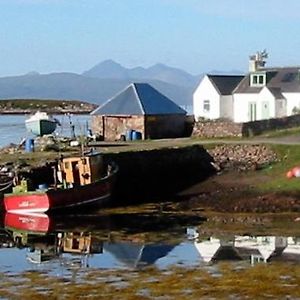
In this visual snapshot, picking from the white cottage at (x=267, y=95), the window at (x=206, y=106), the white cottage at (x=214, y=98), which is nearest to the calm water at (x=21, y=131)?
the white cottage at (x=214, y=98)

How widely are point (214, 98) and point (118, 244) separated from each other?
30163mm

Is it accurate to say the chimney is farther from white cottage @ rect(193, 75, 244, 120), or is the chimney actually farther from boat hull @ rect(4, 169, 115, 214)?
boat hull @ rect(4, 169, 115, 214)

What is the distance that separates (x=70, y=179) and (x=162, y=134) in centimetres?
1332

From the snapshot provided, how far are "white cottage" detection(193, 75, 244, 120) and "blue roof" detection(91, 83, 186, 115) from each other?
298 inches

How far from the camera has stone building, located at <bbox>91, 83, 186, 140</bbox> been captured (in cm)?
4434

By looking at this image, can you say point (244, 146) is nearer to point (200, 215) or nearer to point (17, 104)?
point (200, 215)

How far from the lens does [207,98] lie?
54750 mm

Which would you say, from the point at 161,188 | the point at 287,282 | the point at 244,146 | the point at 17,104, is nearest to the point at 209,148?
the point at 244,146

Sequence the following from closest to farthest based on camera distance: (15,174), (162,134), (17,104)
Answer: (15,174) < (162,134) < (17,104)

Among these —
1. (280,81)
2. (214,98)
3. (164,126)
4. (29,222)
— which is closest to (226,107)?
(214,98)

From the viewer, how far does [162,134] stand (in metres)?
45.1

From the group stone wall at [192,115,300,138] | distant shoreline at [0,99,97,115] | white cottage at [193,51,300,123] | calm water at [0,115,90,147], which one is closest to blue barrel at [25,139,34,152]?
calm water at [0,115,90,147]

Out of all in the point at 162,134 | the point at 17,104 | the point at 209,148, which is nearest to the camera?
the point at 209,148

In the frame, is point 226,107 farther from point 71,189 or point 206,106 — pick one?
point 71,189
